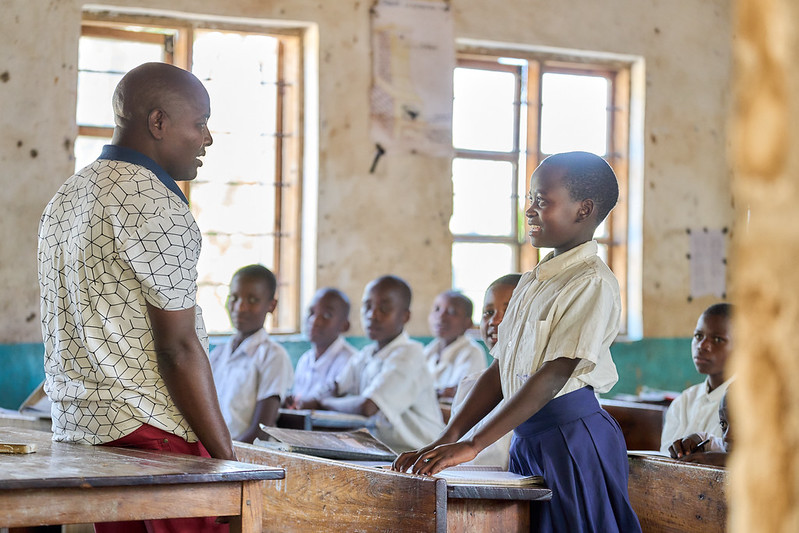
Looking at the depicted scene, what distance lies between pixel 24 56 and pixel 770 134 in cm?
507

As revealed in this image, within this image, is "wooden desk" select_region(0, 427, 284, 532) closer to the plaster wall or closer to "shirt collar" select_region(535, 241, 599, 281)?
"shirt collar" select_region(535, 241, 599, 281)

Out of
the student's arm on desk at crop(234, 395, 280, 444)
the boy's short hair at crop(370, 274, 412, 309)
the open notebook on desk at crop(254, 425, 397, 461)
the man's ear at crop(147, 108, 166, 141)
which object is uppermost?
the man's ear at crop(147, 108, 166, 141)

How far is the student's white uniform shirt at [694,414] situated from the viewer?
9.92 feet

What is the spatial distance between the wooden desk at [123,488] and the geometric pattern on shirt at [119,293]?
138 millimetres

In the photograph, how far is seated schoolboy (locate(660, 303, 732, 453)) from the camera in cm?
306

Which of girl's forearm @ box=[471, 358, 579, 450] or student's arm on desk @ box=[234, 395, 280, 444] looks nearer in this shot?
girl's forearm @ box=[471, 358, 579, 450]

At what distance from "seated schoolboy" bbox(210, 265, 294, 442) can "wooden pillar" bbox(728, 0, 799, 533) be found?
3.12 metres

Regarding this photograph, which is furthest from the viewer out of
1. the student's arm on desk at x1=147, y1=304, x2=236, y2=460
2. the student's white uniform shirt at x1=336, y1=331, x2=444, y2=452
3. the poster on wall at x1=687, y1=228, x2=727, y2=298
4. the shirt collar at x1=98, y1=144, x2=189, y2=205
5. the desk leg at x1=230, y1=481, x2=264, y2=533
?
the poster on wall at x1=687, y1=228, x2=727, y2=298

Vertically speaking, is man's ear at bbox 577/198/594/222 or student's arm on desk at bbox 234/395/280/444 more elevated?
man's ear at bbox 577/198/594/222

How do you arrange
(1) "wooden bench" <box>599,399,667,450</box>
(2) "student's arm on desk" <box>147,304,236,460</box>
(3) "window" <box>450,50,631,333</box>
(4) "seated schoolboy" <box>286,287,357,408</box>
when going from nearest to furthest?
(2) "student's arm on desk" <box>147,304,236,460</box> < (1) "wooden bench" <box>599,399,667,450</box> < (4) "seated schoolboy" <box>286,287,357,408</box> < (3) "window" <box>450,50,631,333</box>

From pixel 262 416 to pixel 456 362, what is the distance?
1.55m

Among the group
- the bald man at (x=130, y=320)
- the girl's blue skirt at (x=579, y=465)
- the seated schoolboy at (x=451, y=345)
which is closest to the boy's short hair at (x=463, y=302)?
the seated schoolboy at (x=451, y=345)

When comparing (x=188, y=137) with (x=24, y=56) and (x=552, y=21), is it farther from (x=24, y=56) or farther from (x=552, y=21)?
(x=552, y=21)

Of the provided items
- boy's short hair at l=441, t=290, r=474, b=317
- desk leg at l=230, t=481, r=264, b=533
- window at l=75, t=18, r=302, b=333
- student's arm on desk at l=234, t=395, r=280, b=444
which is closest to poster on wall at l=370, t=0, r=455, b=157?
window at l=75, t=18, r=302, b=333
